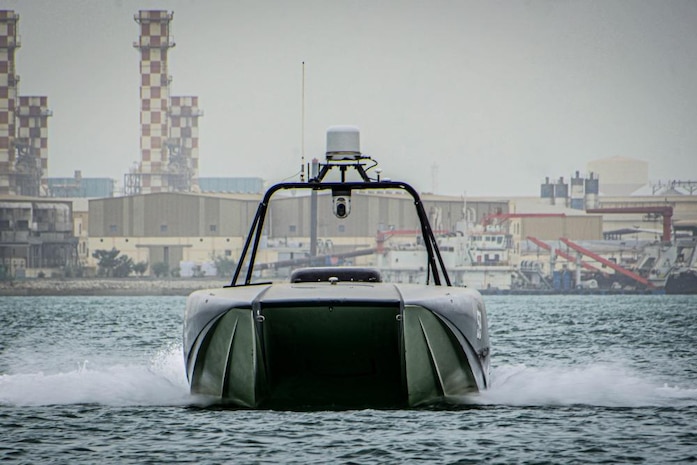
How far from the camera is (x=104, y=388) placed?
13977 millimetres

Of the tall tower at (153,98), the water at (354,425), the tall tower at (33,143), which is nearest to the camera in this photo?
the water at (354,425)

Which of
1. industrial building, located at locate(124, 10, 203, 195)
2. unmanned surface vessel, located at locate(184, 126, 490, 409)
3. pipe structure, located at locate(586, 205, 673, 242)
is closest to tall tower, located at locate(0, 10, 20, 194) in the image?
industrial building, located at locate(124, 10, 203, 195)

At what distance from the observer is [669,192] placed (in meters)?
131

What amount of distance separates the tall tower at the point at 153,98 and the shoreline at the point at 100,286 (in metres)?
15.3

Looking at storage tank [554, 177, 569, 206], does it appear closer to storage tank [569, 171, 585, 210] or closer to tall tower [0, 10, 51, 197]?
storage tank [569, 171, 585, 210]

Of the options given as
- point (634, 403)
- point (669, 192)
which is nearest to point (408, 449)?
point (634, 403)

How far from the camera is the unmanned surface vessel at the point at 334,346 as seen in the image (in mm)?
10398

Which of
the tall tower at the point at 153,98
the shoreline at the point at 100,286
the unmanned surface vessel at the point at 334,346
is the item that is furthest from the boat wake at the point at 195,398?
the tall tower at the point at 153,98

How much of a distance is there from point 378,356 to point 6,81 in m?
121

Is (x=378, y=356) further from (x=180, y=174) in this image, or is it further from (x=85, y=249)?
(x=180, y=174)

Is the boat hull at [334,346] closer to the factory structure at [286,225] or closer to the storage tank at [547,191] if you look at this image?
the factory structure at [286,225]

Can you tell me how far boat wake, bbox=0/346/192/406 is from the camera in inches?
509

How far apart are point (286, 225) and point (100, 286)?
17.6 metres

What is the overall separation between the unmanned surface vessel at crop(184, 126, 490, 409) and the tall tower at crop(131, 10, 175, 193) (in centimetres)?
11239
